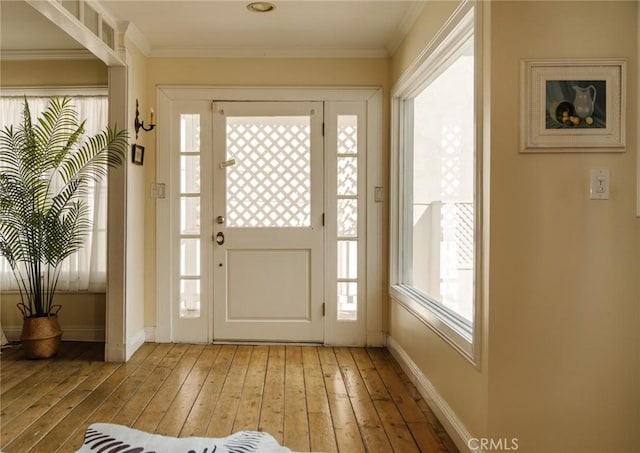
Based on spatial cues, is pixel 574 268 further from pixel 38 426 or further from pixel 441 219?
pixel 38 426

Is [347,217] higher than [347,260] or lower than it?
higher

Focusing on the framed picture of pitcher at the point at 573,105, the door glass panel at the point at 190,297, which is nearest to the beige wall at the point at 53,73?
the door glass panel at the point at 190,297

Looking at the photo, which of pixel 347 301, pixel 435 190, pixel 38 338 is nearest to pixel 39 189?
pixel 38 338

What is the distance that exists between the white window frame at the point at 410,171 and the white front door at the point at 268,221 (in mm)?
644

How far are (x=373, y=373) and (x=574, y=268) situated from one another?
1.75 meters

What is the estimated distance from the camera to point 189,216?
13.1 feet

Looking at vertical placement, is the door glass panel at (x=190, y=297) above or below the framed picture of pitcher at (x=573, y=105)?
below

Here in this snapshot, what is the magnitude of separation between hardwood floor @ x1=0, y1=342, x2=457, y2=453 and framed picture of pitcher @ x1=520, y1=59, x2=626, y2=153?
152 centimetres

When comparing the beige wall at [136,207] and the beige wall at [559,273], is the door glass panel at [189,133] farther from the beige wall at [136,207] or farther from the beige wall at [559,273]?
the beige wall at [559,273]

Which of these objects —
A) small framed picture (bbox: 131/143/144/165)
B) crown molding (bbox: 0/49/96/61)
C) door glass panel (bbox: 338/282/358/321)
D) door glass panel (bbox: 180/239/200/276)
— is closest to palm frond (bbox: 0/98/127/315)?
small framed picture (bbox: 131/143/144/165)

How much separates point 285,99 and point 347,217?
1.15 metres

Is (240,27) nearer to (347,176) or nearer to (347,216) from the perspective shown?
(347,176)

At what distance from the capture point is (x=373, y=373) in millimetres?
3250

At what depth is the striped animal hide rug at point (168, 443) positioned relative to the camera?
2139mm
